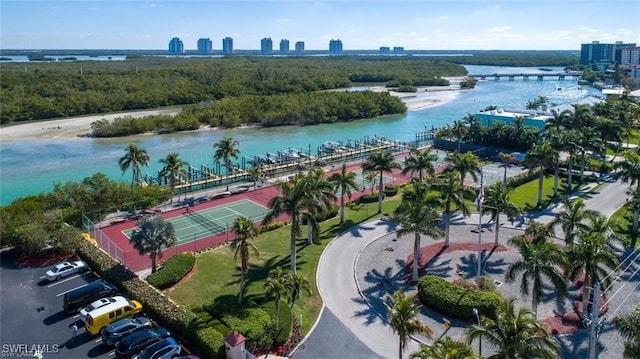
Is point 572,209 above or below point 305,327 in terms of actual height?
above

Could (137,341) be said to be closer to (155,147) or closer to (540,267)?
(540,267)

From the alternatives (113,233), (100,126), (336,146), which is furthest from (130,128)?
(113,233)

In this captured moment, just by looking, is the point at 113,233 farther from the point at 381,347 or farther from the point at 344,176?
the point at 381,347

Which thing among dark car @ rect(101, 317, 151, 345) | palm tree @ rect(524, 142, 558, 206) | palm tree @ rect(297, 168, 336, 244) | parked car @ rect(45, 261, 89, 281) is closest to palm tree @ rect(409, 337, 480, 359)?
palm tree @ rect(297, 168, 336, 244)

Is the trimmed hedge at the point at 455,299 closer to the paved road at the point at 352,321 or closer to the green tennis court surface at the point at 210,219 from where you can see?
the paved road at the point at 352,321

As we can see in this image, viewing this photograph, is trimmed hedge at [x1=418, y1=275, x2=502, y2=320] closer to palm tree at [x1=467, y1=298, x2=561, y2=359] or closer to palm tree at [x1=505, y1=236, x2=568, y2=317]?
palm tree at [x1=505, y1=236, x2=568, y2=317]
